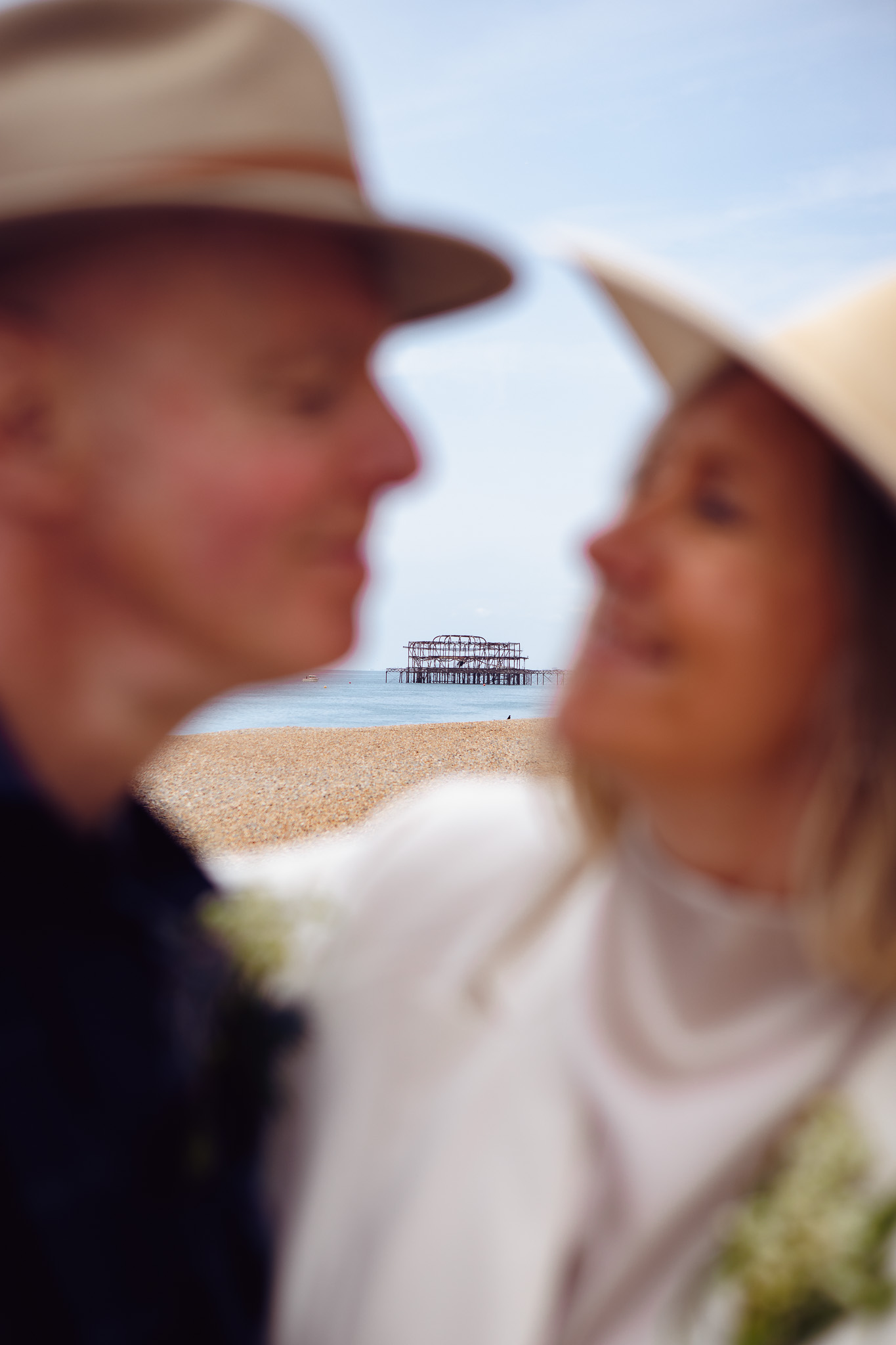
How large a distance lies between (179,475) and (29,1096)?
804 mm

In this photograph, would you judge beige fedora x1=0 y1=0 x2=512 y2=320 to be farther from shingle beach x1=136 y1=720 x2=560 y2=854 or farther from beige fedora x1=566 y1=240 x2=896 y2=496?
shingle beach x1=136 y1=720 x2=560 y2=854

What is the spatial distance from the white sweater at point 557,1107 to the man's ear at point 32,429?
Answer: 2.95 ft

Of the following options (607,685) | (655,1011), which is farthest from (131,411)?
(655,1011)

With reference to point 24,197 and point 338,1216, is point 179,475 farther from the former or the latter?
point 338,1216

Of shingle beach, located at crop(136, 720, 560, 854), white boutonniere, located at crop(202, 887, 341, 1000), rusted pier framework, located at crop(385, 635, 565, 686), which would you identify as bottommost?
rusted pier framework, located at crop(385, 635, 565, 686)

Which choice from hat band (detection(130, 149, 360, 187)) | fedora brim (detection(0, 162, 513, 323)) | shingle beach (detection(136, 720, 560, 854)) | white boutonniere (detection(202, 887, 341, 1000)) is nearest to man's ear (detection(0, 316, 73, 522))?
fedora brim (detection(0, 162, 513, 323))

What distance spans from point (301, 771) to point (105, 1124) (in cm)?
1867

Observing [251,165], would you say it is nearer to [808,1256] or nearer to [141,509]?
[141,509]

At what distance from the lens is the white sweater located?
143 centimetres

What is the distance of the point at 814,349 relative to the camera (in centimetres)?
143

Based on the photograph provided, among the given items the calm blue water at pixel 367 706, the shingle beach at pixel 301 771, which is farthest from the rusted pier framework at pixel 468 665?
the shingle beach at pixel 301 771

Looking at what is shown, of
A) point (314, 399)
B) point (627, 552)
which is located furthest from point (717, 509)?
point (314, 399)

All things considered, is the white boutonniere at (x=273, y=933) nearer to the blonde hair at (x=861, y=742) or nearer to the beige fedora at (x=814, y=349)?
the blonde hair at (x=861, y=742)

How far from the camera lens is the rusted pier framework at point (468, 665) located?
8125 cm
